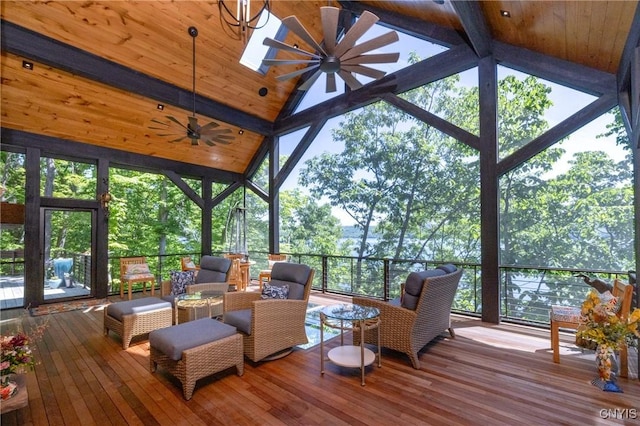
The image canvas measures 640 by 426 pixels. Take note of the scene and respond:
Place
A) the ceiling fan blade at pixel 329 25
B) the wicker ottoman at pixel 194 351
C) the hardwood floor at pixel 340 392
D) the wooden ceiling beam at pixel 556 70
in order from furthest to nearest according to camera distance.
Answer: the wooden ceiling beam at pixel 556 70, the ceiling fan blade at pixel 329 25, the wicker ottoman at pixel 194 351, the hardwood floor at pixel 340 392

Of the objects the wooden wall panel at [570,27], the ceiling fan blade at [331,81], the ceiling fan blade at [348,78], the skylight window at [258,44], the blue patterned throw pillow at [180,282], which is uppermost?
the skylight window at [258,44]

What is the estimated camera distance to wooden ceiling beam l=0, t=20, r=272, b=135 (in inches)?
166

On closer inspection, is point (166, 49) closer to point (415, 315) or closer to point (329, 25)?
point (329, 25)

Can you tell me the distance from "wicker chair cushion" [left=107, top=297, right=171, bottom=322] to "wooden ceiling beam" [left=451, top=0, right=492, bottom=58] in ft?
17.2

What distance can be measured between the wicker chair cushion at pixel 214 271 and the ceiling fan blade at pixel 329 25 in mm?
3490

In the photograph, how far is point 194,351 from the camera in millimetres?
2641

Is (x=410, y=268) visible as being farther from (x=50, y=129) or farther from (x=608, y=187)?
(x=50, y=129)

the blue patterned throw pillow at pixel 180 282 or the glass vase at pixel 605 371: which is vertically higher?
the blue patterned throw pillow at pixel 180 282

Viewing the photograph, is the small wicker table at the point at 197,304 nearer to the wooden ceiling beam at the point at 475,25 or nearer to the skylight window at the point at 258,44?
the wooden ceiling beam at the point at 475,25

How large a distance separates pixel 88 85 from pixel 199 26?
2.27 m

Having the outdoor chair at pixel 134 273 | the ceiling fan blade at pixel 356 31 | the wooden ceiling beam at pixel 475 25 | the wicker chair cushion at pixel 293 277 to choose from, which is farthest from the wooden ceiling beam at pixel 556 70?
the outdoor chair at pixel 134 273

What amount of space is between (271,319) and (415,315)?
4.98 ft

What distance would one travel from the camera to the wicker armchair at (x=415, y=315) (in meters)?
3.12

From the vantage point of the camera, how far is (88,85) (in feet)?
17.7
